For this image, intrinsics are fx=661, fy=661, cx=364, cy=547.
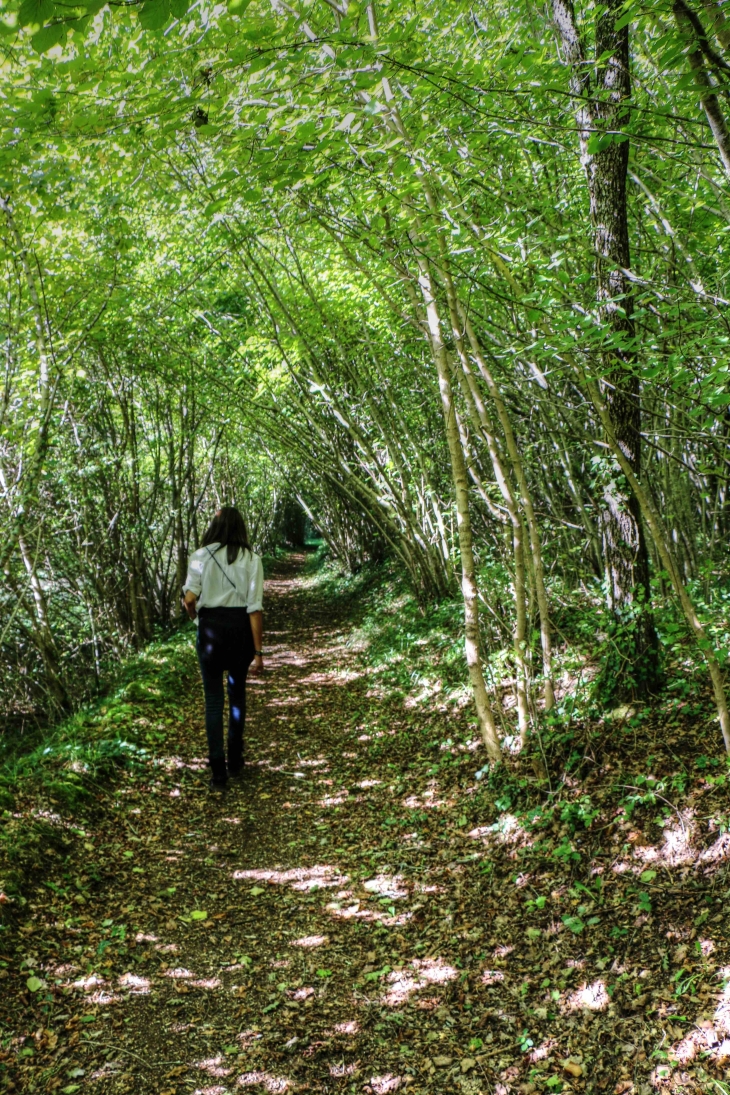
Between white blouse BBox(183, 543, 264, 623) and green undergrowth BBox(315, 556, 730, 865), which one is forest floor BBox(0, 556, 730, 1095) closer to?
green undergrowth BBox(315, 556, 730, 865)

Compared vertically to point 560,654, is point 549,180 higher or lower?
higher

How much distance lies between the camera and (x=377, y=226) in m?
3.63

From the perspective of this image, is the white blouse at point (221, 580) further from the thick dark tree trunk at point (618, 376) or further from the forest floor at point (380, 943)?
the thick dark tree trunk at point (618, 376)

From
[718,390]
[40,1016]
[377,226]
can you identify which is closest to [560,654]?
[718,390]

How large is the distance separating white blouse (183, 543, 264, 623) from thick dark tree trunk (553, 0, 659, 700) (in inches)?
95.8

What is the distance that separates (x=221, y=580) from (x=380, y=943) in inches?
98.2

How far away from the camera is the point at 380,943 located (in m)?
3.27

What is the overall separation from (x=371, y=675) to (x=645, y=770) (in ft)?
15.5

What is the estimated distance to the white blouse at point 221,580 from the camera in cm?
470

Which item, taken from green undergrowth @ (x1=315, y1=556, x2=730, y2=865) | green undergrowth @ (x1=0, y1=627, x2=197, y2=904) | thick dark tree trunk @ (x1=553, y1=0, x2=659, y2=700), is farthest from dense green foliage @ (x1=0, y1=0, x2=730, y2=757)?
green undergrowth @ (x1=0, y1=627, x2=197, y2=904)

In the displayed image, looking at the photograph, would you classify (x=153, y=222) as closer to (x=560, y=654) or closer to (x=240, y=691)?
(x=240, y=691)

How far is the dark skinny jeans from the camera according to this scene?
15.4 feet

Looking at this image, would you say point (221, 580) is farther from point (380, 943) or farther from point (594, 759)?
point (594, 759)

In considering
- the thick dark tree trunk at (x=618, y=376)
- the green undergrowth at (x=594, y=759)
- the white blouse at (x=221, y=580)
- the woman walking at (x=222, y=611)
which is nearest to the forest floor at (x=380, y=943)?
the green undergrowth at (x=594, y=759)
